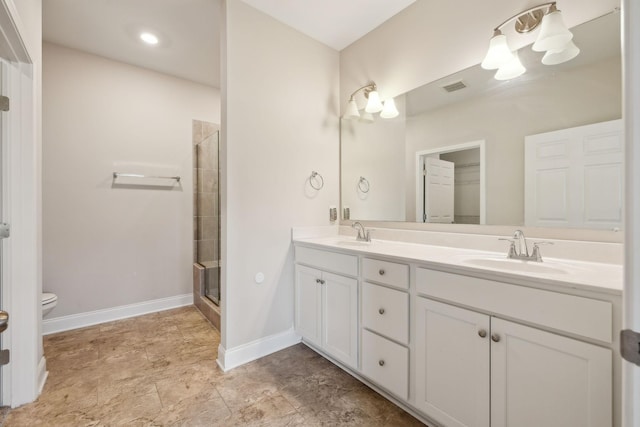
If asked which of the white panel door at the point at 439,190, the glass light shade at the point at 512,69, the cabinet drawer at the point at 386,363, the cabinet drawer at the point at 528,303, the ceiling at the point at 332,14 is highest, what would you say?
the ceiling at the point at 332,14

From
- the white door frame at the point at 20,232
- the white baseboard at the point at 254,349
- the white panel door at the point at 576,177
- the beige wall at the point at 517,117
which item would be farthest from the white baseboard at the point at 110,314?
the white panel door at the point at 576,177

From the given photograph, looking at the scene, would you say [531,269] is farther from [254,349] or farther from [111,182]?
[111,182]

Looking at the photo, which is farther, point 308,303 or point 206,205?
point 206,205

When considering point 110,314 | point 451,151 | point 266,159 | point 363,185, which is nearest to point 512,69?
point 451,151

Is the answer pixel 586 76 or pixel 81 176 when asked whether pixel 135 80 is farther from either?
pixel 586 76

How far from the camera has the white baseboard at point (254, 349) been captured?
1.90m

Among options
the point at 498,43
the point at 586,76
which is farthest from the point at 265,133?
the point at 586,76

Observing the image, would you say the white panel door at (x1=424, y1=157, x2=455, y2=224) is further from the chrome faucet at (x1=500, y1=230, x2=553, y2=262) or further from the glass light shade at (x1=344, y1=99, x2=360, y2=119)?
the glass light shade at (x1=344, y1=99, x2=360, y2=119)

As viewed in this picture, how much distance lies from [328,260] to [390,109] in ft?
4.24

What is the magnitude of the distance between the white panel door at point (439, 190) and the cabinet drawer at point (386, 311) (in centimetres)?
71

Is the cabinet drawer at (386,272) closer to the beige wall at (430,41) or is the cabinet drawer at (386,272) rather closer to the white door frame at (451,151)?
the white door frame at (451,151)

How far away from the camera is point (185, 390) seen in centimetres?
166

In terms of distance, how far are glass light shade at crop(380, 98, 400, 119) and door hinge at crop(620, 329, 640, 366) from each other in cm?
197

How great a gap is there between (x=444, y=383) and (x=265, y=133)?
6.22 feet
